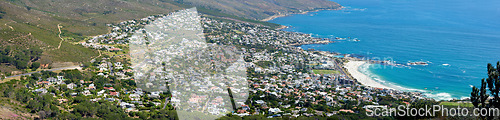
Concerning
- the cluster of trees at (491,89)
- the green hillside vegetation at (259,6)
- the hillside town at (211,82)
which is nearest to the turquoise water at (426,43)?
the hillside town at (211,82)

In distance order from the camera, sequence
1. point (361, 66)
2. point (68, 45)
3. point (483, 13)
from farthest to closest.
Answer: point (483, 13)
point (361, 66)
point (68, 45)

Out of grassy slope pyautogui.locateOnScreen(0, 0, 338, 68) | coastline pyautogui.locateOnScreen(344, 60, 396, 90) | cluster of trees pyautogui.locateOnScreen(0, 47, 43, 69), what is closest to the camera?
cluster of trees pyautogui.locateOnScreen(0, 47, 43, 69)

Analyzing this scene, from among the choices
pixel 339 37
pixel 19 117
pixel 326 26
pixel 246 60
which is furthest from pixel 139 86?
pixel 326 26

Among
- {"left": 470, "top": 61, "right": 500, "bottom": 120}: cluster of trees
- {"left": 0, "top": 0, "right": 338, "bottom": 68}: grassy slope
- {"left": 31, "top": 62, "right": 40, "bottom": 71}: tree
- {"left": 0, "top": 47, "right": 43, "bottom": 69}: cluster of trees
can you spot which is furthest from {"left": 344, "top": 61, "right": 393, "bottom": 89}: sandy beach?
{"left": 0, "top": 47, "right": 43, "bottom": 69}: cluster of trees

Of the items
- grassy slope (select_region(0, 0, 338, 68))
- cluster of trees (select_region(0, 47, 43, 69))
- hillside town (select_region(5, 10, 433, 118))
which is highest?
grassy slope (select_region(0, 0, 338, 68))

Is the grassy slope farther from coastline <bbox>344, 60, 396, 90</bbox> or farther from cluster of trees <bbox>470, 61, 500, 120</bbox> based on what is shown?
cluster of trees <bbox>470, 61, 500, 120</bbox>

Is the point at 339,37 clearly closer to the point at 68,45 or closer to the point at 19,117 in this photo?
the point at 68,45
